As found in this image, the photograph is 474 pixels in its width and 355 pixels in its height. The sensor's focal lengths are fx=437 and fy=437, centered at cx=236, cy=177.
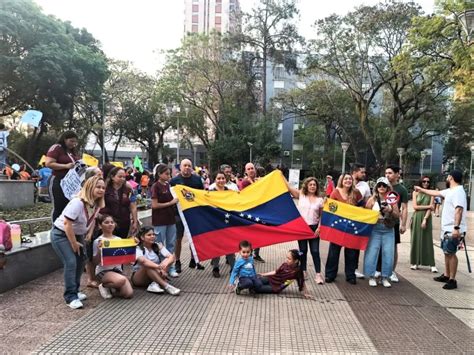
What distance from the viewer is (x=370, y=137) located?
32.6m

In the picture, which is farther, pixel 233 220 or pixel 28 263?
pixel 233 220

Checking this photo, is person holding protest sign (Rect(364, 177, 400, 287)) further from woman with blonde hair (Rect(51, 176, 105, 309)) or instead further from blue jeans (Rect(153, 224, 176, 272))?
woman with blonde hair (Rect(51, 176, 105, 309))

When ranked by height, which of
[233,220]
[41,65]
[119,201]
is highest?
[41,65]

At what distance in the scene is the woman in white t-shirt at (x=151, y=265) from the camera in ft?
18.4

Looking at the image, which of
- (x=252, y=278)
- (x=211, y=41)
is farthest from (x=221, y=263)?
(x=211, y=41)

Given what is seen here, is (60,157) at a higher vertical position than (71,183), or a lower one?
higher

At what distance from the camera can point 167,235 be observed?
6668mm

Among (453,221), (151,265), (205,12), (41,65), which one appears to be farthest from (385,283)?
(205,12)

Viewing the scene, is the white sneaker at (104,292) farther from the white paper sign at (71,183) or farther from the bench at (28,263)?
the white paper sign at (71,183)

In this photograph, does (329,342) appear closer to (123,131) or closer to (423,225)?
(423,225)

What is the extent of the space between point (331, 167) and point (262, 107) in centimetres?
1139

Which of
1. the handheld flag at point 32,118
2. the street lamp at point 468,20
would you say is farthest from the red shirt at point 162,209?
the street lamp at point 468,20

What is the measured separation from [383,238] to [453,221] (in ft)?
3.25

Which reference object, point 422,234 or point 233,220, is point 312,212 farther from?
point 422,234
